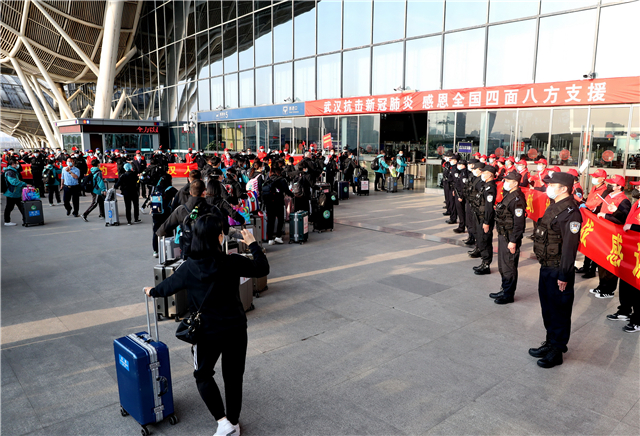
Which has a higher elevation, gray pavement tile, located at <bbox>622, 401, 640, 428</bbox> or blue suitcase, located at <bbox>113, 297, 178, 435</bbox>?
blue suitcase, located at <bbox>113, 297, 178, 435</bbox>

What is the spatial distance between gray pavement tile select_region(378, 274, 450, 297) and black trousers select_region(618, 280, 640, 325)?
254 centimetres

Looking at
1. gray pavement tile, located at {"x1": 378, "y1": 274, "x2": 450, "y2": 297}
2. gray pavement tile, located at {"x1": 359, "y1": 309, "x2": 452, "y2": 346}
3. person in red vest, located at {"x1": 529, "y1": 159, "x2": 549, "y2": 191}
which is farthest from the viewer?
person in red vest, located at {"x1": 529, "y1": 159, "x2": 549, "y2": 191}

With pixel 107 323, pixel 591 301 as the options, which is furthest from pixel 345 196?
pixel 107 323

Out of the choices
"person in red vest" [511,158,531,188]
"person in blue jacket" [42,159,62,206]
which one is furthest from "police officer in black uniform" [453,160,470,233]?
"person in blue jacket" [42,159,62,206]

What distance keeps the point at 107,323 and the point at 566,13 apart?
720 inches

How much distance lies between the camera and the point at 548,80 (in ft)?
Result: 55.3

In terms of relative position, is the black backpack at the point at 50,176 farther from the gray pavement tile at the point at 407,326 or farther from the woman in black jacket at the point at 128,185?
the gray pavement tile at the point at 407,326

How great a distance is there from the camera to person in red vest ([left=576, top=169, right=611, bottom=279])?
7.85 meters

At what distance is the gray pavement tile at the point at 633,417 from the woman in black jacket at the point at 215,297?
3474 millimetres

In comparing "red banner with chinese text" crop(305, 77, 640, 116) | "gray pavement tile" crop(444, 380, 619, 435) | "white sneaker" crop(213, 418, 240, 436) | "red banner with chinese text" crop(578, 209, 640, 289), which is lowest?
"gray pavement tile" crop(444, 380, 619, 435)

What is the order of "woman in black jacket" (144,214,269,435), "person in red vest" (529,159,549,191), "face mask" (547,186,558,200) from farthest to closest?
1. "person in red vest" (529,159,549,191)
2. "face mask" (547,186,558,200)
3. "woman in black jacket" (144,214,269,435)

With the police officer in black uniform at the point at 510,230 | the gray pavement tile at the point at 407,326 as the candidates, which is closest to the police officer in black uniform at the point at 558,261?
the gray pavement tile at the point at 407,326

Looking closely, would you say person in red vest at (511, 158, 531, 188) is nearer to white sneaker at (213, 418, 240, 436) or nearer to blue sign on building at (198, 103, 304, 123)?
white sneaker at (213, 418, 240, 436)

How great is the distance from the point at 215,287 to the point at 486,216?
229 inches
